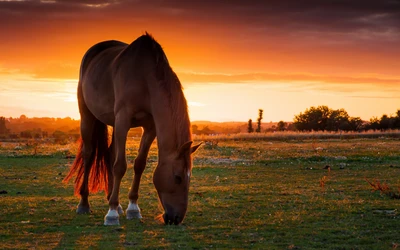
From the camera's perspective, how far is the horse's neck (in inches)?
291

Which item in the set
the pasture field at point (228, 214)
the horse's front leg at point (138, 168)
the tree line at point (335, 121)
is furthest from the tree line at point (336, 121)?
the horse's front leg at point (138, 168)

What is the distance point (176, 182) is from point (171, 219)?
1.86 ft

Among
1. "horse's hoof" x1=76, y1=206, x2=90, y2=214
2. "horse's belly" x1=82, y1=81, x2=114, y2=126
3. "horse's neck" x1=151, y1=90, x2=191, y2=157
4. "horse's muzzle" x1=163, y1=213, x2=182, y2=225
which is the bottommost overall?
"horse's hoof" x1=76, y1=206, x2=90, y2=214

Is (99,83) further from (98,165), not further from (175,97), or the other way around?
(175,97)

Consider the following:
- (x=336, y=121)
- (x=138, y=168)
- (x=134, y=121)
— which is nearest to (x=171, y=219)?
(x=138, y=168)

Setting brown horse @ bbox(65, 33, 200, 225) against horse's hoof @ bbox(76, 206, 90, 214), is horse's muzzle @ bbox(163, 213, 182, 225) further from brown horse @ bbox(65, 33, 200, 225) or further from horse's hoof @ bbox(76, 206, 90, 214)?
horse's hoof @ bbox(76, 206, 90, 214)

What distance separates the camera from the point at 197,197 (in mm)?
10758

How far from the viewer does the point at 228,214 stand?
8578mm

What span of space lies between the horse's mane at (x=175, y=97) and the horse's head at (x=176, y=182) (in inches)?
8.0

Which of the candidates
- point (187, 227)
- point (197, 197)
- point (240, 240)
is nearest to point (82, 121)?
point (197, 197)

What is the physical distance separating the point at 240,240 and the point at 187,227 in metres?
1.07

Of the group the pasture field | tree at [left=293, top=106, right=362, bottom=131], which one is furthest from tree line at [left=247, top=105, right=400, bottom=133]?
the pasture field

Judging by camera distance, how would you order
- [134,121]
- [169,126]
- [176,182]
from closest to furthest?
[176,182] < [169,126] < [134,121]

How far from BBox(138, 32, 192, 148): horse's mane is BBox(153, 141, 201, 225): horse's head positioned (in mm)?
202
